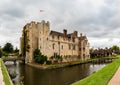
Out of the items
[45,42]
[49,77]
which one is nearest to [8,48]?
[45,42]

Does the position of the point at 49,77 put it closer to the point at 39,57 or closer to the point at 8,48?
the point at 39,57

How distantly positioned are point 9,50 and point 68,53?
39.7 metres

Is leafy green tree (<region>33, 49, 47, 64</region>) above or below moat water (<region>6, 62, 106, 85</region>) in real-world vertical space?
above

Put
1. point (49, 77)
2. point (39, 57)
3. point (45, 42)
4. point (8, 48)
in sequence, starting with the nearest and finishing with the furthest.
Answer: point (49, 77) < point (39, 57) < point (45, 42) < point (8, 48)

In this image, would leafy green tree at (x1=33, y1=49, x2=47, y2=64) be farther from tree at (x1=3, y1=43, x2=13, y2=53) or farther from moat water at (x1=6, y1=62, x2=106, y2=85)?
tree at (x1=3, y1=43, x2=13, y2=53)

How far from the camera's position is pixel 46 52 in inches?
2311

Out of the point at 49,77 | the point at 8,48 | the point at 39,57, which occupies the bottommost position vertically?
the point at 49,77

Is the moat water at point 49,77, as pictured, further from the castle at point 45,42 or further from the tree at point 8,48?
the tree at point 8,48

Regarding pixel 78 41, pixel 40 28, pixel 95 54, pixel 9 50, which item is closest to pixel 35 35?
pixel 40 28

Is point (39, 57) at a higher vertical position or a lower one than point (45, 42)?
lower

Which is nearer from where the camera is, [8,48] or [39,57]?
[39,57]

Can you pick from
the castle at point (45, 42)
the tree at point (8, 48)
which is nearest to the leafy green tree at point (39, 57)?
the castle at point (45, 42)

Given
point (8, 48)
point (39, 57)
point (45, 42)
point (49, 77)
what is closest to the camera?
point (49, 77)

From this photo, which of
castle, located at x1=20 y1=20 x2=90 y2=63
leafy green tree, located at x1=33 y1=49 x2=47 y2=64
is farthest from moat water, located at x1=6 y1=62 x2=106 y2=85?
castle, located at x1=20 y1=20 x2=90 y2=63
